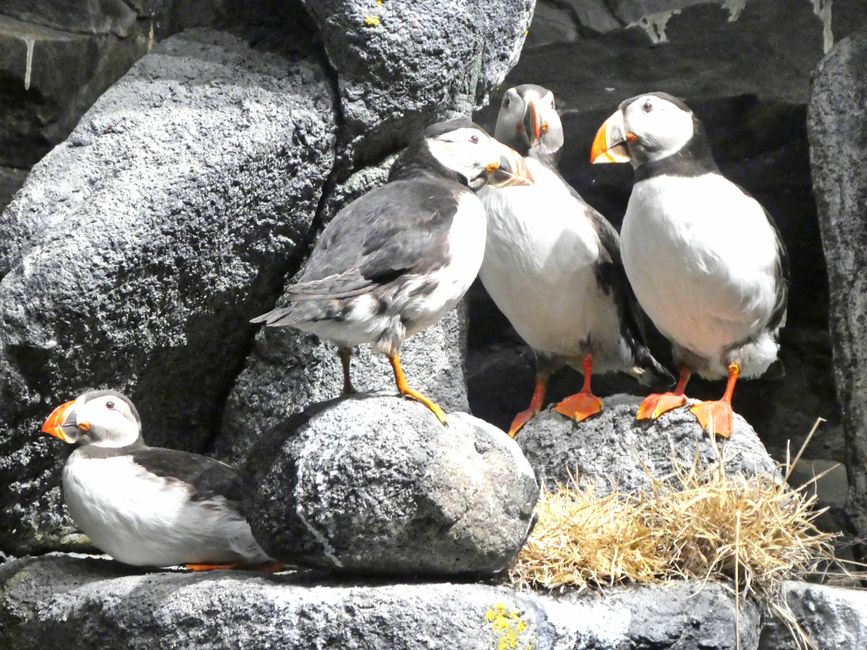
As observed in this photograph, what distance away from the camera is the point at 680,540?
10.1 ft

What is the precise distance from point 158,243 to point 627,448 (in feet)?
4.51

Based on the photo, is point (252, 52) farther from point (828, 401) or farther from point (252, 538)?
point (828, 401)

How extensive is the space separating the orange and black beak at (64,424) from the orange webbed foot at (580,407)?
4.52 feet

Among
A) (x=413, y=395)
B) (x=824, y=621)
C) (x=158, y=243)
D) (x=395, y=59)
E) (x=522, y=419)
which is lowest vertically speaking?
(x=824, y=621)

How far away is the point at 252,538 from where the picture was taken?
9.92 ft

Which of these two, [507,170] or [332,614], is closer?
[332,614]

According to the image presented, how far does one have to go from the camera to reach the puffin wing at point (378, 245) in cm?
277

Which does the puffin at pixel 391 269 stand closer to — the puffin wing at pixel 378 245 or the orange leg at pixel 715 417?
the puffin wing at pixel 378 245

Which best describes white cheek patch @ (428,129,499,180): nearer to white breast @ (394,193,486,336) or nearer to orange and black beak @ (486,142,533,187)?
orange and black beak @ (486,142,533,187)

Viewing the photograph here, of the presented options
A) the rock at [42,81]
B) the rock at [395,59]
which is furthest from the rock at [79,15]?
the rock at [395,59]

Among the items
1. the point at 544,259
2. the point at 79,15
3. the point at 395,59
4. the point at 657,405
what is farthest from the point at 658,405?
the point at 79,15

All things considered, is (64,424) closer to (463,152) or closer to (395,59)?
(463,152)

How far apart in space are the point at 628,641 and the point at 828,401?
2489mm

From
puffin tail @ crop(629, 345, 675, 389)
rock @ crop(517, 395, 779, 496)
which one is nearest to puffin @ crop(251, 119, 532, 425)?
rock @ crop(517, 395, 779, 496)
